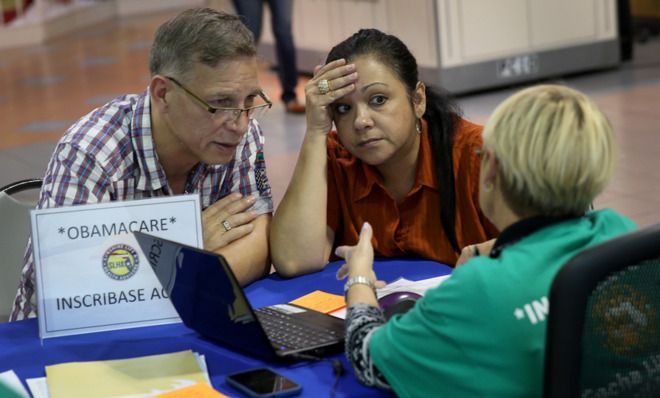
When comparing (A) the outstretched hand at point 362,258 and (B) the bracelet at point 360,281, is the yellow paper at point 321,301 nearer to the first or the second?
(A) the outstretched hand at point 362,258

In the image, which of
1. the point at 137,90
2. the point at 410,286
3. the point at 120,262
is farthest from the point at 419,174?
the point at 137,90

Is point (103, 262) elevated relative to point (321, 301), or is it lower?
elevated

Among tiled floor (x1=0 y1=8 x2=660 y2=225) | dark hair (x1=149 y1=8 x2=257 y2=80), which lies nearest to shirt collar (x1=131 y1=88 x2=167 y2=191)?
dark hair (x1=149 y1=8 x2=257 y2=80)

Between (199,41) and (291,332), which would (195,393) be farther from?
(199,41)

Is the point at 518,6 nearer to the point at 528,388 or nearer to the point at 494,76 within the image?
the point at 494,76

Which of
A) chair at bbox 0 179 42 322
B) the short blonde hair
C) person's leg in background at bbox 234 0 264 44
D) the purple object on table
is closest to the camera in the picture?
the short blonde hair

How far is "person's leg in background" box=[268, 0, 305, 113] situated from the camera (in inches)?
311

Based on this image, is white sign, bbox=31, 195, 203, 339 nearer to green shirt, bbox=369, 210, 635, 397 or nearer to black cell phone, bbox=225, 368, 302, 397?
black cell phone, bbox=225, 368, 302, 397

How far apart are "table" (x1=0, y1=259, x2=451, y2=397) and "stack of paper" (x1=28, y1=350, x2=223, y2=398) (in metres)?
0.04

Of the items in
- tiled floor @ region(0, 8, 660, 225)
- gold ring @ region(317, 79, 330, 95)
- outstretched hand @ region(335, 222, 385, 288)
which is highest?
gold ring @ region(317, 79, 330, 95)

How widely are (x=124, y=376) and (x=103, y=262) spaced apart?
348 millimetres

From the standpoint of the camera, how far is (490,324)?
1696 mm

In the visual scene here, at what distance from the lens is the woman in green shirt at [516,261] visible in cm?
170

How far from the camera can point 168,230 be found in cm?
238
